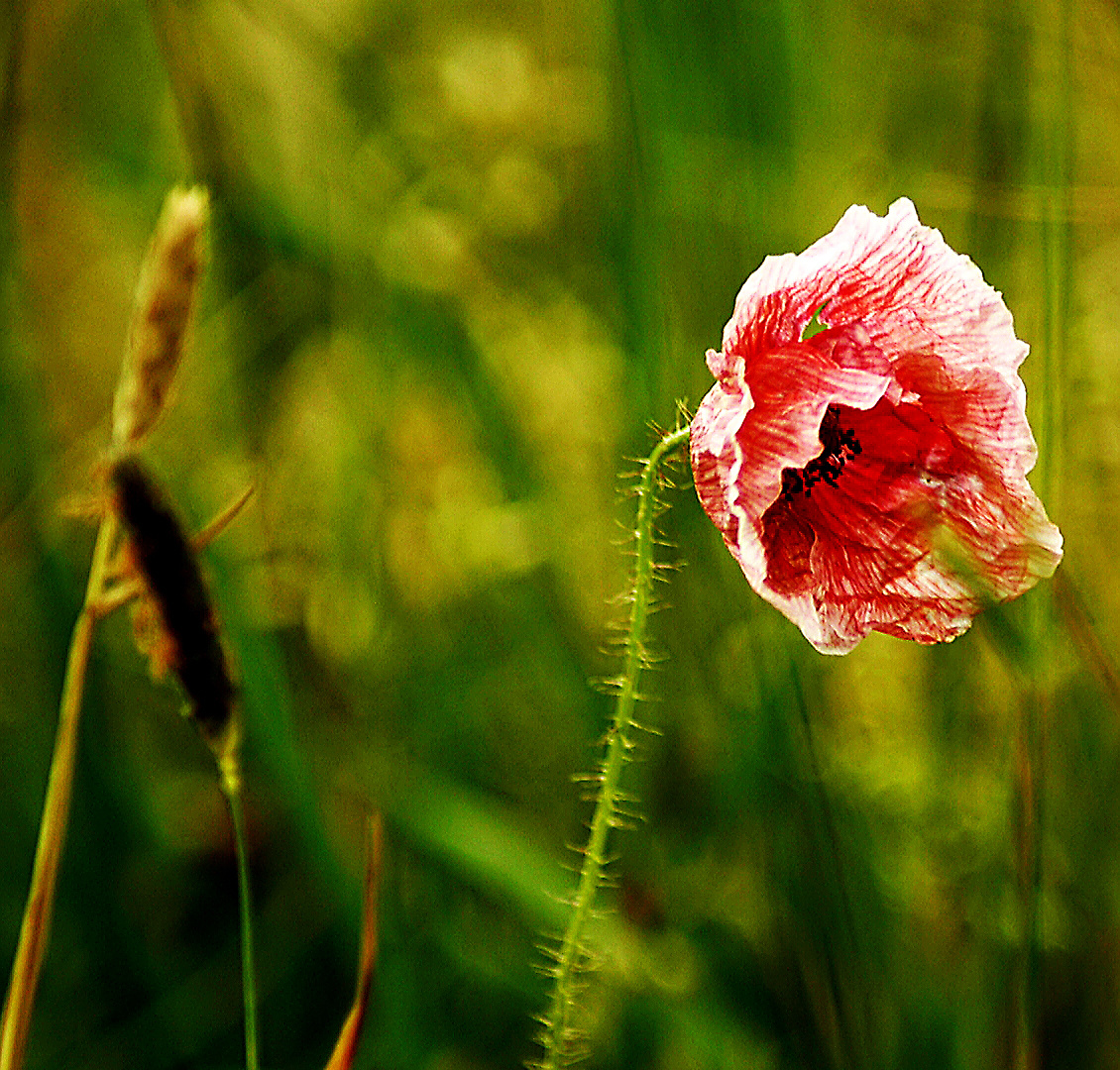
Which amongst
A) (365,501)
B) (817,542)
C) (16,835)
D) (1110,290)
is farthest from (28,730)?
(1110,290)

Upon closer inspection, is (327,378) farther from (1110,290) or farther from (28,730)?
(1110,290)

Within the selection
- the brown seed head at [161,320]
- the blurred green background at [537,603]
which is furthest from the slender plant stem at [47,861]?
the blurred green background at [537,603]

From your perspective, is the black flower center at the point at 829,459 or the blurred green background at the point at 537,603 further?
the blurred green background at the point at 537,603

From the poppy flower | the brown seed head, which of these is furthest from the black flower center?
the brown seed head

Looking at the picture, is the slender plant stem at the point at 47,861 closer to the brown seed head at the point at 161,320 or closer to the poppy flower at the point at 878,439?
the brown seed head at the point at 161,320

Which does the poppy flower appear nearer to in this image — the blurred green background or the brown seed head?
the blurred green background

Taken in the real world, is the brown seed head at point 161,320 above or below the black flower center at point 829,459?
above

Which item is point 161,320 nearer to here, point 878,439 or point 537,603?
point 878,439
